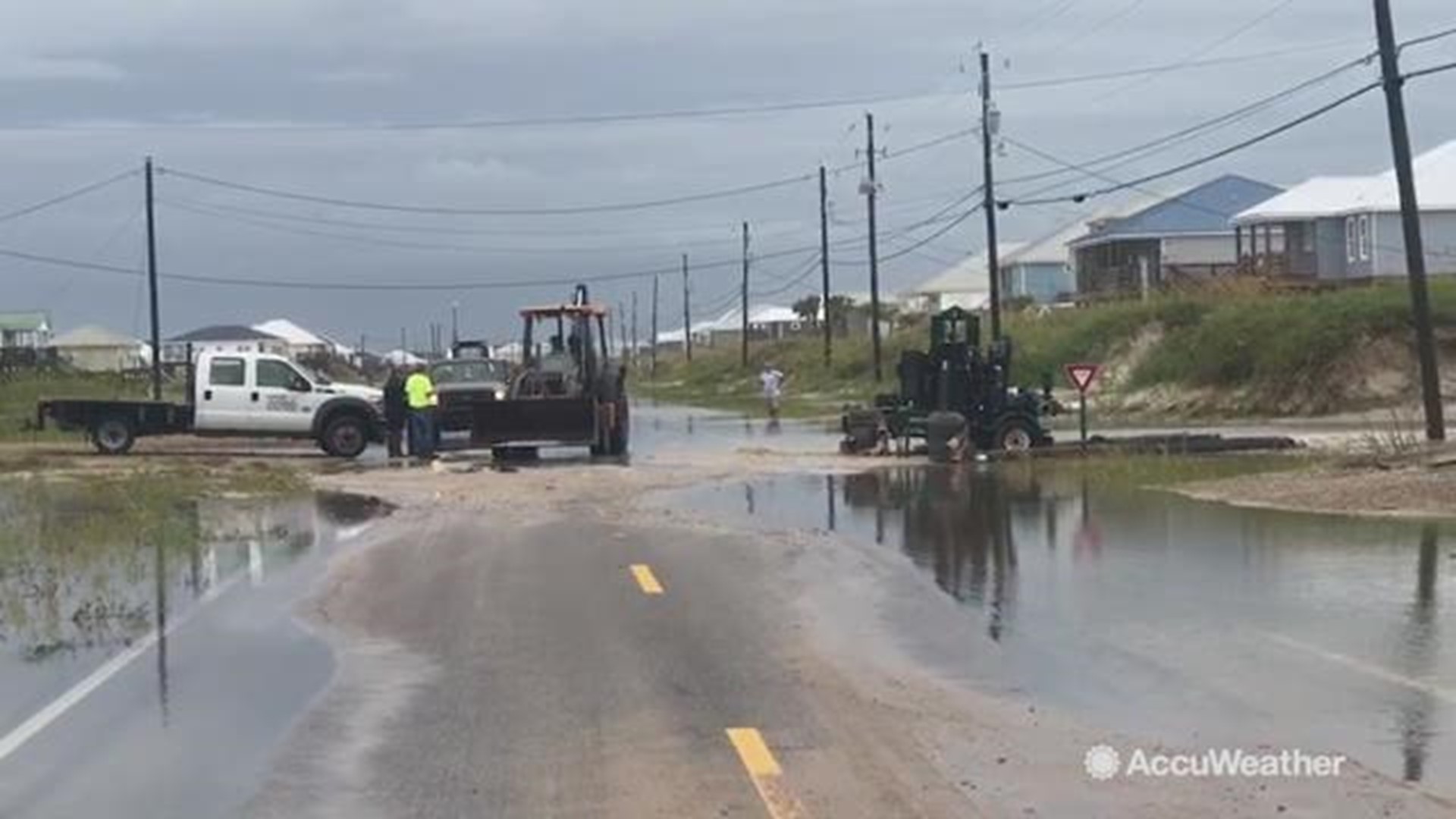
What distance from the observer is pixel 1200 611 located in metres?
13.9

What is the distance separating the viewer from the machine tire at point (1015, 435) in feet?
111

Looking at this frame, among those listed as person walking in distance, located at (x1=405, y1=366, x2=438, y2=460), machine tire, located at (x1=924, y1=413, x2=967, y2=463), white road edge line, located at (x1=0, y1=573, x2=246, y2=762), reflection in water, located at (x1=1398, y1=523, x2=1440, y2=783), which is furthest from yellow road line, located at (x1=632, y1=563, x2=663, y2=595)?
person walking in distance, located at (x1=405, y1=366, x2=438, y2=460)

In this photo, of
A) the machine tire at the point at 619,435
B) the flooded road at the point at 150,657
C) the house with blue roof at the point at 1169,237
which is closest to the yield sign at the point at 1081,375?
the machine tire at the point at 619,435

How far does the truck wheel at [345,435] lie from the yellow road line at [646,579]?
2098cm

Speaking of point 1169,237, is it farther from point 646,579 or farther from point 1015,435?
point 646,579

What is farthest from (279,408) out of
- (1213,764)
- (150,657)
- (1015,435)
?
(1213,764)

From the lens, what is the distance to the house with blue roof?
8812cm

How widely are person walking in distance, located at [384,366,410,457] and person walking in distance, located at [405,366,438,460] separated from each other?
775mm

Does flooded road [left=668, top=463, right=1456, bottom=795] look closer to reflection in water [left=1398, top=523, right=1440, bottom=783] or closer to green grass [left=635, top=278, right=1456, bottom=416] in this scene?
reflection in water [left=1398, top=523, right=1440, bottom=783]

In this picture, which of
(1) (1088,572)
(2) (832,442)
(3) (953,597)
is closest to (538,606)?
(3) (953,597)

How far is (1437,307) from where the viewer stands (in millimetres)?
50969

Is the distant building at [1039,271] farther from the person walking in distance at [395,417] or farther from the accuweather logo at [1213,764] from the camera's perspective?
the accuweather logo at [1213,764]

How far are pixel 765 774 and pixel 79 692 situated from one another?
467 cm

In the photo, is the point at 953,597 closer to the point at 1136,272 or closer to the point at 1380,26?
the point at 1380,26
